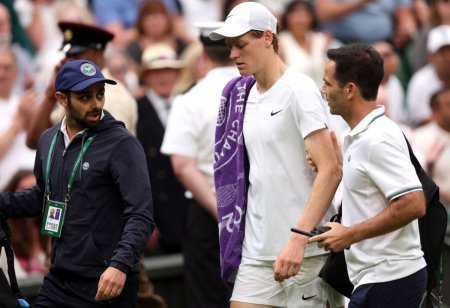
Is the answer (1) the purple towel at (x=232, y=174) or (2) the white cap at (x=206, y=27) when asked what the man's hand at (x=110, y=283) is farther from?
(2) the white cap at (x=206, y=27)

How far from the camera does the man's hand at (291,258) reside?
247 inches

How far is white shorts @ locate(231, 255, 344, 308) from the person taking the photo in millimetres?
6750

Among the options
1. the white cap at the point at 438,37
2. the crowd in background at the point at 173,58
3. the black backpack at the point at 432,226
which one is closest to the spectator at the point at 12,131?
the crowd in background at the point at 173,58

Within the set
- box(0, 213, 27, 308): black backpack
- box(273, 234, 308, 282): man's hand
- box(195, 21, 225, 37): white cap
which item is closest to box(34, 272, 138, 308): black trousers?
box(0, 213, 27, 308): black backpack

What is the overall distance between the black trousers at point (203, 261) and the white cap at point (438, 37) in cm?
565

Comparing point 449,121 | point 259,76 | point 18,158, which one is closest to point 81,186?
point 259,76

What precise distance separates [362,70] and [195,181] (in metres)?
2.71

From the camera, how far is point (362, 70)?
20.4 feet

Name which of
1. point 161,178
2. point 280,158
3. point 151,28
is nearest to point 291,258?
point 280,158

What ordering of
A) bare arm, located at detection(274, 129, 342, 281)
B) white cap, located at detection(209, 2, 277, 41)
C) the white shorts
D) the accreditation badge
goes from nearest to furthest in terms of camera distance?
1. bare arm, located at detection(274, 129, 342, 281)
2. the accreditation badge
3. white cap, located at detection(209, 2, 277, 41)
4. the white shorts

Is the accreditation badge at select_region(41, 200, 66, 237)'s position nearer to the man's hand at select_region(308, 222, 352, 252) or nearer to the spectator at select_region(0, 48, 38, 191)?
the man's hand at select_region(308, 222, 352, 252)

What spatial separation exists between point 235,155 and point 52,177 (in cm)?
103

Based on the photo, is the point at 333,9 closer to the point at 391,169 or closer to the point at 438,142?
the point at 438,142

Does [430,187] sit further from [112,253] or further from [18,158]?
[18,158]
